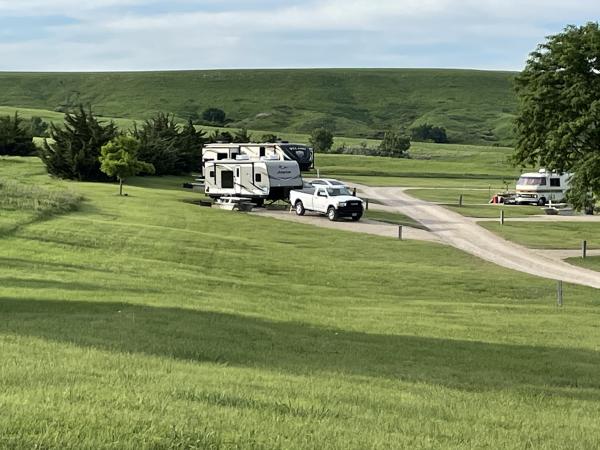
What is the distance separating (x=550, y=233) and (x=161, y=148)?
34.7m

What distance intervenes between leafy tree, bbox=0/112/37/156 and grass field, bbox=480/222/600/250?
A: 129 ft

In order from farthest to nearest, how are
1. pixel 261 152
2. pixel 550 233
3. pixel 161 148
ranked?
pixel 161 148
pixel 261 152
pixel 550 233

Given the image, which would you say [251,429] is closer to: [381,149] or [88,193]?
[88,193]

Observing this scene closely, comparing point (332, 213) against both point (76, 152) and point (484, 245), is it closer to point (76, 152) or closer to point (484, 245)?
point (484, 245)

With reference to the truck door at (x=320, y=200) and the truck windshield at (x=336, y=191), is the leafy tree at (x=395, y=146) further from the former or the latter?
the truck door at (x=320, y=200)

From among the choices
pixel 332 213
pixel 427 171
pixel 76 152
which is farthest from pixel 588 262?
pixel 427 171

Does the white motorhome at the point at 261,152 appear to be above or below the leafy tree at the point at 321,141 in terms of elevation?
below

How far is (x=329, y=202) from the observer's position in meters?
42.2

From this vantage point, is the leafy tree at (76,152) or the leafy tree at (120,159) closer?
the leafy tree at (120,159)

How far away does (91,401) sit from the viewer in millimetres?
6621

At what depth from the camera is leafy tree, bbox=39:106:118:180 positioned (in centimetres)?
5200

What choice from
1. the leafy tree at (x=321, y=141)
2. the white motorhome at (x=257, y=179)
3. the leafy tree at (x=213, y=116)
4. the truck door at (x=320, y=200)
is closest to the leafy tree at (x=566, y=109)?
the truck door at (x=320, y=200)

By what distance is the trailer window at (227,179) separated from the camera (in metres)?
47.4

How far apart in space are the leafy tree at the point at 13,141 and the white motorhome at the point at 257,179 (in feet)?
81.6
